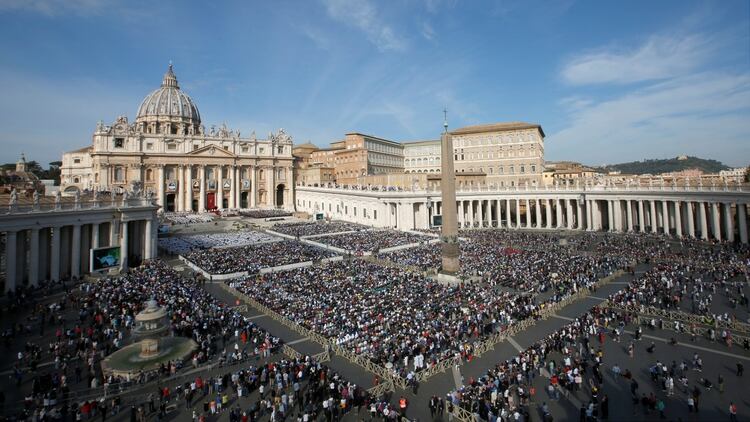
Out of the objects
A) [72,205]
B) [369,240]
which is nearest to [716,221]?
[369,240]

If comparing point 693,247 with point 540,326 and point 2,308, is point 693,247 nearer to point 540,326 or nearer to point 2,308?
point 540,326

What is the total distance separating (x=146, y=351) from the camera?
51.1 ft

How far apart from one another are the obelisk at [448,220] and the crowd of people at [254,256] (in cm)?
1074

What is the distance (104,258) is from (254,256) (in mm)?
10184

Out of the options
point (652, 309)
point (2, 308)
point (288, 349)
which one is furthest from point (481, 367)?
point (2, 308)

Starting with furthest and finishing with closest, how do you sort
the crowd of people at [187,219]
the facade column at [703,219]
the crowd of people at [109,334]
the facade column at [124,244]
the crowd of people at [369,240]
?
the crowd of people at [187,219] < the facade column at [703,219] < the crowd of people at [369,240] < the facade column at [124,244] < the crowd of people at [109,334]

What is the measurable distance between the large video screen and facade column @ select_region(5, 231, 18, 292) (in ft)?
12.9

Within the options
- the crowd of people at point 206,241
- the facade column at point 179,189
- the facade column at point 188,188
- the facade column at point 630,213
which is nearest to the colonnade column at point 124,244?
the crowd of people at point 206,241

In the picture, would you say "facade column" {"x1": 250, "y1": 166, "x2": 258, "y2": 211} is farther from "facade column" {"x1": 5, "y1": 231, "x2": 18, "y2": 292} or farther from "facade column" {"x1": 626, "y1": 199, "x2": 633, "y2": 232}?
"facade column" {"x1": 626, "y1": 199, "x2": 633, "y2": 232}

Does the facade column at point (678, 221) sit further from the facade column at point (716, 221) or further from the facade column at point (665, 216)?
the facade column at point (716, 221)

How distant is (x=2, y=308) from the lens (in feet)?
69.5

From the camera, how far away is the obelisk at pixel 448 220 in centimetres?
2702

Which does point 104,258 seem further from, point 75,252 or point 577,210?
point 577,210

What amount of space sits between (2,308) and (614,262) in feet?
125
